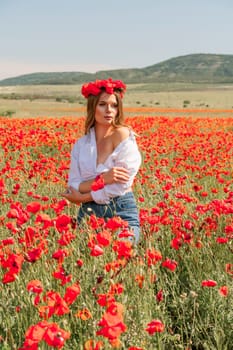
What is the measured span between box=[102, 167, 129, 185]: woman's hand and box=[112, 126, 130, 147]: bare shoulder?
318mm

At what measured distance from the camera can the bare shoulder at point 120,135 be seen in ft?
13.1

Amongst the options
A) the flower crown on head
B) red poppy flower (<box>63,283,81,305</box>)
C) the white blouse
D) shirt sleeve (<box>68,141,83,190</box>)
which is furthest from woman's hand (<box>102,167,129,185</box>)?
red poppy flower (<box>63,283,81,305</box>)

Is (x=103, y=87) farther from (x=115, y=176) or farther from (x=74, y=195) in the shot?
(x=74, y=195)

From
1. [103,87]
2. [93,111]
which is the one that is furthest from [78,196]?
[103,87]

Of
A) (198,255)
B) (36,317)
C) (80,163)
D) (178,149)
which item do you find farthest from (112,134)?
(178,149)

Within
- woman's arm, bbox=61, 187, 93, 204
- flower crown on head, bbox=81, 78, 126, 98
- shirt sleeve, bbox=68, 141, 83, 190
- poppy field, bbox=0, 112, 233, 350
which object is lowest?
poppy field, bbox=0, 112, 233, 350

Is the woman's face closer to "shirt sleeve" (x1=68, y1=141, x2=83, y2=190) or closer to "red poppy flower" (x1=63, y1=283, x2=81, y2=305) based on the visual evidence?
"shirt sleeve" (x1=68, y1=141, x2=83, y2=190)

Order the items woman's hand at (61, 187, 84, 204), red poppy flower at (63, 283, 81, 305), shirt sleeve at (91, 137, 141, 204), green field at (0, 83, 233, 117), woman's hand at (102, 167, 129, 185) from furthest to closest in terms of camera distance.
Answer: green field at (0, 83, 233, 117)
woman's hand at (61, 187, 84, 204)
shirt sleeve at (91, 137, 141, 204)
woman's hand at (102, 167, 129, 185)
red poppy flower at (63, 283, 81, 305)

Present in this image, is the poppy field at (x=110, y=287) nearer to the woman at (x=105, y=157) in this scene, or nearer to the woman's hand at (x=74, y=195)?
the woman at (x=105, y=157)

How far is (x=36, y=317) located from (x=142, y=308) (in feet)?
1.80

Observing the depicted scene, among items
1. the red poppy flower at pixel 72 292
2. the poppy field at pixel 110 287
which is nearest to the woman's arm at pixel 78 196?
the poppy field at pixel 110 287

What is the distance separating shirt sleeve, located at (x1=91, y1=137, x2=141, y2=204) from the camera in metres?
3.87

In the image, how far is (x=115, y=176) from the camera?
12.2 ft

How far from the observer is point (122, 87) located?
3.98m
